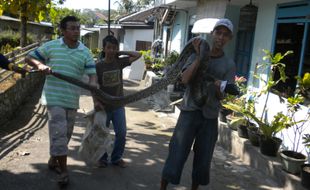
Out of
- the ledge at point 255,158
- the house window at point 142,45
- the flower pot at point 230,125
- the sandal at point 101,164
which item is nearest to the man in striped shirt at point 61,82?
the sandal at point 101,164

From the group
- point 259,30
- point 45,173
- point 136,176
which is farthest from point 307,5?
point 45,173

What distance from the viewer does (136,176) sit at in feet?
16.3

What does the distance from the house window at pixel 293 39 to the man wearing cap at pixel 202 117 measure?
10.1ft

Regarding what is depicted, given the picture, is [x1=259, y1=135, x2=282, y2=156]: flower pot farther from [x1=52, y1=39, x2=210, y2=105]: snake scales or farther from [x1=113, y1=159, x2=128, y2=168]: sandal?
[x1=52, y1=39, x2=210, y2=105]: snake scales

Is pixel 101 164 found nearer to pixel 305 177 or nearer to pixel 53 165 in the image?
pixel 53 165

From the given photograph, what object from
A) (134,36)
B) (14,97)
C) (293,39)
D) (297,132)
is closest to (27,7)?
(14,97)

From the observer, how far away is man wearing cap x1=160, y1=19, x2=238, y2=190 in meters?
3.59

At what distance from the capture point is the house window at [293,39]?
6.23 meters

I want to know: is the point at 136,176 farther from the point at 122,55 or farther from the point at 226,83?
the point at 226,83

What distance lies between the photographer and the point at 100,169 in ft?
16.4

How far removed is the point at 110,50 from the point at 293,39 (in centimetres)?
362

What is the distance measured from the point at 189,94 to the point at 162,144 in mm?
3288

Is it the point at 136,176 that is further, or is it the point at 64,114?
the point at 136,176

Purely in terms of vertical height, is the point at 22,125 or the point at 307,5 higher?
the point at 307,5
